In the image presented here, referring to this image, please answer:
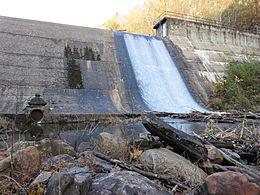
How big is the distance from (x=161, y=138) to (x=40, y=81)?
35.0 ft

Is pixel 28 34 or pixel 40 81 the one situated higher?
pixel 28 34

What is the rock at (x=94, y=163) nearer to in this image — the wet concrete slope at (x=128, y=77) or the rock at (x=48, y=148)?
the rock at (x=48, y=148)

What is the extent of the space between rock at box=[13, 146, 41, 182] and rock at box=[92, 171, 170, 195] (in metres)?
0.68

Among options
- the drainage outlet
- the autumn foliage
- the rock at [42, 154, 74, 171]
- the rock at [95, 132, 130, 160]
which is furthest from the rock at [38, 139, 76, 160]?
→ the autumn foliage

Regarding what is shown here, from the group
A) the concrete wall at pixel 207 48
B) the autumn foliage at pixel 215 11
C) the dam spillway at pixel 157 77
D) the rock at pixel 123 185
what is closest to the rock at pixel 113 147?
the rock at pixel 123 185

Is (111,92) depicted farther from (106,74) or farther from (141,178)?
(141,178)

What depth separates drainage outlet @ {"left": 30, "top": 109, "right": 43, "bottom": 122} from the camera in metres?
8.59

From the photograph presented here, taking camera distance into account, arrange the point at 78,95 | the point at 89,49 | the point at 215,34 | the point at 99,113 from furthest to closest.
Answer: the point at 215,34, the point at 89,49, the point at 78,95, the point at 99,113

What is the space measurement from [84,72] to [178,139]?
1151 cm

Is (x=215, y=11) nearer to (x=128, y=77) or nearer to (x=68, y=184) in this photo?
(x=128, y=77)

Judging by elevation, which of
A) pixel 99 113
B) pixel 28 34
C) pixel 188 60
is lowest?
pixel 99 113

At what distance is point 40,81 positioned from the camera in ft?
43.5

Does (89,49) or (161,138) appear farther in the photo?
(89,49)

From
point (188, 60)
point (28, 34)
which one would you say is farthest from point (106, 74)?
point (188, 60)
